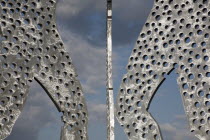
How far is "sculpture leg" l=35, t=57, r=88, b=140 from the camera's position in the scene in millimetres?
12844

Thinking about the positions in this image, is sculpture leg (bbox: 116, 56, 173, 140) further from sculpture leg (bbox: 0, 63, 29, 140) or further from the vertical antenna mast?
sculpture leg (bbox: 0, 63, 29, 140)

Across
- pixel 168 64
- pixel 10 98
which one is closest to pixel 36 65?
pixel 10 98

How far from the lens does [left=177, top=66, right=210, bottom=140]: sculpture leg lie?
12.4 metres

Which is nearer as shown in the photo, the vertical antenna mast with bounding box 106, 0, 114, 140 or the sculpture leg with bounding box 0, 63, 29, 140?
the sculpture leg with bounding box 0, 63, 29, 140

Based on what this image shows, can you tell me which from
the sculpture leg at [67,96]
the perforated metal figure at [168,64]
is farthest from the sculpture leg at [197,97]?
the sculpture leg at [67,96]

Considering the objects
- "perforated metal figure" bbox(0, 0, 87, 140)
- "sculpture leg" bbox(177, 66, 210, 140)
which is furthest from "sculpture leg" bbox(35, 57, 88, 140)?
"sculpture leg" bbox(177, 66, 210, 140)

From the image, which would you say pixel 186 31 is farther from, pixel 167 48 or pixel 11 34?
pixel 11 34

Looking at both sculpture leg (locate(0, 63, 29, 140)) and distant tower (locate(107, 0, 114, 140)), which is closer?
sculpture leg (locate(0, 63, 29, 140))

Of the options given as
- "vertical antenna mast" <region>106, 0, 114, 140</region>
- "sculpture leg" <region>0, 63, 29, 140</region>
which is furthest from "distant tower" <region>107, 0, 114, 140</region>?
"sculpture leg" <region>0, 63, 29, 140</region>

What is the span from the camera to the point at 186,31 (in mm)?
12797

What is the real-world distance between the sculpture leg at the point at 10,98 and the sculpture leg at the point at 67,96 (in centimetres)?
46

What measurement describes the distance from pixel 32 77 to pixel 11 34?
3.67 ft

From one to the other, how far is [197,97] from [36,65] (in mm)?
3800

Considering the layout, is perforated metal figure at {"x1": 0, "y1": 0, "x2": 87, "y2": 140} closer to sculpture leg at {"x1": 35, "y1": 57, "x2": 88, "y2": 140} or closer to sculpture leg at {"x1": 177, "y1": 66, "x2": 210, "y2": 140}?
sculpture leg at {"x1": 35, "y1": 57, "x2": 88, "y2": 140}
